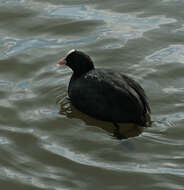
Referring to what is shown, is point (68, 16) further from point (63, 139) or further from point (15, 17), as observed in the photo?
point (63, 139)

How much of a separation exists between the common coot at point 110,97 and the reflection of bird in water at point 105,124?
0.11 metres

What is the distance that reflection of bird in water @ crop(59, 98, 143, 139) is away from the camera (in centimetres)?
910

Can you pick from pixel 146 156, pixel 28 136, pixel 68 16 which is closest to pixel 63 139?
pixel 28 136

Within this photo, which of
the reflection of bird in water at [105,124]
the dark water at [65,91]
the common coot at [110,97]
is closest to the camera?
the dark water at [65,91]

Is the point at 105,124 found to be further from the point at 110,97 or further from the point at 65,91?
the point at 65,91

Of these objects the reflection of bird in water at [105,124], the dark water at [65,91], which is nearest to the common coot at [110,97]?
the reflection of bird in water at [105,124]

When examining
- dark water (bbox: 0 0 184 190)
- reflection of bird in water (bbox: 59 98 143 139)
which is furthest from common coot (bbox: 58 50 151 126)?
dark water (bbox: 0 0 184 190)

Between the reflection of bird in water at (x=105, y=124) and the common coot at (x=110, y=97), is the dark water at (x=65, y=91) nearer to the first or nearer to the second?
the reflection of bird in water at (x=105, y=124)

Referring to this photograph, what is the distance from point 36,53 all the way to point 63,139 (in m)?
3.24

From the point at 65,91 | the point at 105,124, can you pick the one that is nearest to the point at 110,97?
the point at 105,124

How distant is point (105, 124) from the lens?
941cm

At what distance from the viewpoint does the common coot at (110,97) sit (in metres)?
9.00

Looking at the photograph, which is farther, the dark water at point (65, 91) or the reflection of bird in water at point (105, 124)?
the reflection of bird in water at point (105, 124)

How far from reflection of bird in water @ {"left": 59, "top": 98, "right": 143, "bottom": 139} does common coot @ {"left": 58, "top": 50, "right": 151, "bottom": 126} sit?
0.11 metres
